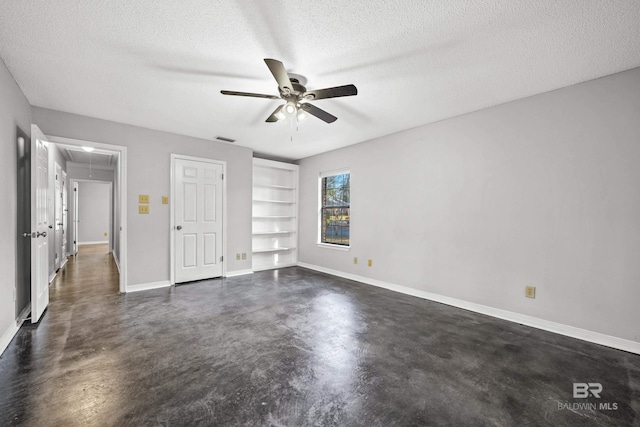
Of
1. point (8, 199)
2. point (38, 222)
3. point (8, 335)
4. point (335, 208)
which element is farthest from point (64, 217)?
point (335, 208)

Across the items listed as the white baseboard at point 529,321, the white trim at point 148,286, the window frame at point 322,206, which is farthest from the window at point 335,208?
the white trim at point 148,286

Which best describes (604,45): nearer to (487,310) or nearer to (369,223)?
(487,310)

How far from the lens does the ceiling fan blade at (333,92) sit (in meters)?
2.27

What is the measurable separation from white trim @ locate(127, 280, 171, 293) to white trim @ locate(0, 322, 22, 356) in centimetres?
133

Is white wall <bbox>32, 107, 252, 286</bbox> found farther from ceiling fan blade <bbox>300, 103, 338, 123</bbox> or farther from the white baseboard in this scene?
the white baseboard

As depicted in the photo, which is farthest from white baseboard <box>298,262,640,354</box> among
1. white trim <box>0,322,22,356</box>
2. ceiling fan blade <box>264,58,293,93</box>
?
white trim <box>0,322,22,356</box>

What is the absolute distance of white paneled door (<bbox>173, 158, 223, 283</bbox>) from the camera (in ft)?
14.8

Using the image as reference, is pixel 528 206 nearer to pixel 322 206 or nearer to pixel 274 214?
pixel 322 206

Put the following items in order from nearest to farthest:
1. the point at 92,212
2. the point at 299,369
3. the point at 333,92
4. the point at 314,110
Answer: the point at 299,369 → the point at 333,92 → the point at 314,110 → the point at 92,212

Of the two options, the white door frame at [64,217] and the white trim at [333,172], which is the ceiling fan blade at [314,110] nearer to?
the white trim at [333,172]

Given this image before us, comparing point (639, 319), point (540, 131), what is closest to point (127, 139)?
point (540, 131)

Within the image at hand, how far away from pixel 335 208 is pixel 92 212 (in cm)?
959

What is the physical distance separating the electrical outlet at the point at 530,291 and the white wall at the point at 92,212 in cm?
1168

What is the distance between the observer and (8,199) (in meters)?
2.53
